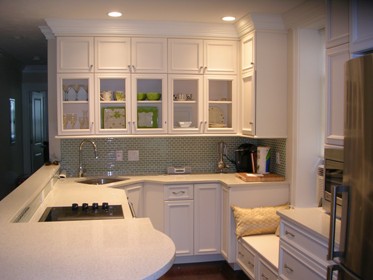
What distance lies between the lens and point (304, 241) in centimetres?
252

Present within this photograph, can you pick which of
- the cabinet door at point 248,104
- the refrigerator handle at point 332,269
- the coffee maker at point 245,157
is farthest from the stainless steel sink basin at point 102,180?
the refrigerator handle at point 332,269

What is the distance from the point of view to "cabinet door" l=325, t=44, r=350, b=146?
8.14ft

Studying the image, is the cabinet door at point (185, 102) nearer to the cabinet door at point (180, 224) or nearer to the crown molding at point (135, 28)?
the crown molding at point (135, 28)

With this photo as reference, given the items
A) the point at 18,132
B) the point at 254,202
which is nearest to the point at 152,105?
the point at 254,202

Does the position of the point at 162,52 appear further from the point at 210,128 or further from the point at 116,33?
the point at 210,128

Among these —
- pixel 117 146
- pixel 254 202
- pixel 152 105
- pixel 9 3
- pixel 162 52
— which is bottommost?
pixel 254 202

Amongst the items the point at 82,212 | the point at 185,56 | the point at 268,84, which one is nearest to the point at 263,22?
the point at 268,84

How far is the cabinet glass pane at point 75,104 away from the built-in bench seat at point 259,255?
76.8 inches

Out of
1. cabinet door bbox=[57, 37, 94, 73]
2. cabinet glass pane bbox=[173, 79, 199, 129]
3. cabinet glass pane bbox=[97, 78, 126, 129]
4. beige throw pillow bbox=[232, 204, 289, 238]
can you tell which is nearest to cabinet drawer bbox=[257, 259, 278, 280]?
beige throw pillow bbox=[232, 204, 289, 238]

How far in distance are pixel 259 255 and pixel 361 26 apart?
6.31 ft

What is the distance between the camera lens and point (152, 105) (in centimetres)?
444

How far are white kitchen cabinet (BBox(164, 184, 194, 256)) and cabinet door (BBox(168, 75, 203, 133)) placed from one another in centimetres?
63

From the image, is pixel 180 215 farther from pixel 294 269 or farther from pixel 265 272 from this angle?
pixel 294 269

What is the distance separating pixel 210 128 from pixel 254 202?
3.00 feet
